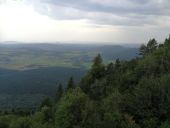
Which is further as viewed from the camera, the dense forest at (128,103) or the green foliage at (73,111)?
the green foliage at (73,111)

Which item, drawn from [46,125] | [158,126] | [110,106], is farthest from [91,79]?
[158,126]

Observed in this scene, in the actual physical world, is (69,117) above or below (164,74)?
below

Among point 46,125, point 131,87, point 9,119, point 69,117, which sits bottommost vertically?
point 9,119

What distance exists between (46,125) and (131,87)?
23.3 metres

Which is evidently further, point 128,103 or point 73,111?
point 73,111

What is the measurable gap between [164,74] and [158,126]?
15768 mm

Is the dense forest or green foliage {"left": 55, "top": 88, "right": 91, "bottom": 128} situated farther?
green foliage {"left": 55, "top": 88, "right": 91, "bottom": 128}

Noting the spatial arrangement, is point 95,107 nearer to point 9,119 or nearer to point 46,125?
point 46,125

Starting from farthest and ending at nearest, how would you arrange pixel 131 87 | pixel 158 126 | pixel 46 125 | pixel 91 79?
1. pixel 91 79
2. pixel 46 125
3. pixel 131 87
4. pixel 158 126

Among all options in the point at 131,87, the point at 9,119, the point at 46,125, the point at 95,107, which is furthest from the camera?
the point at 9,119

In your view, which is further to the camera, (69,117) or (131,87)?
(131,87)

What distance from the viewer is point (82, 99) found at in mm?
74625

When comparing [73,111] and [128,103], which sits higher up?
[128,103]

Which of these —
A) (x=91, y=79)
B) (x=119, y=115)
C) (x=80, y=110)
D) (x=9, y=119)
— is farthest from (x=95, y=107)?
(x=9, y=119)
